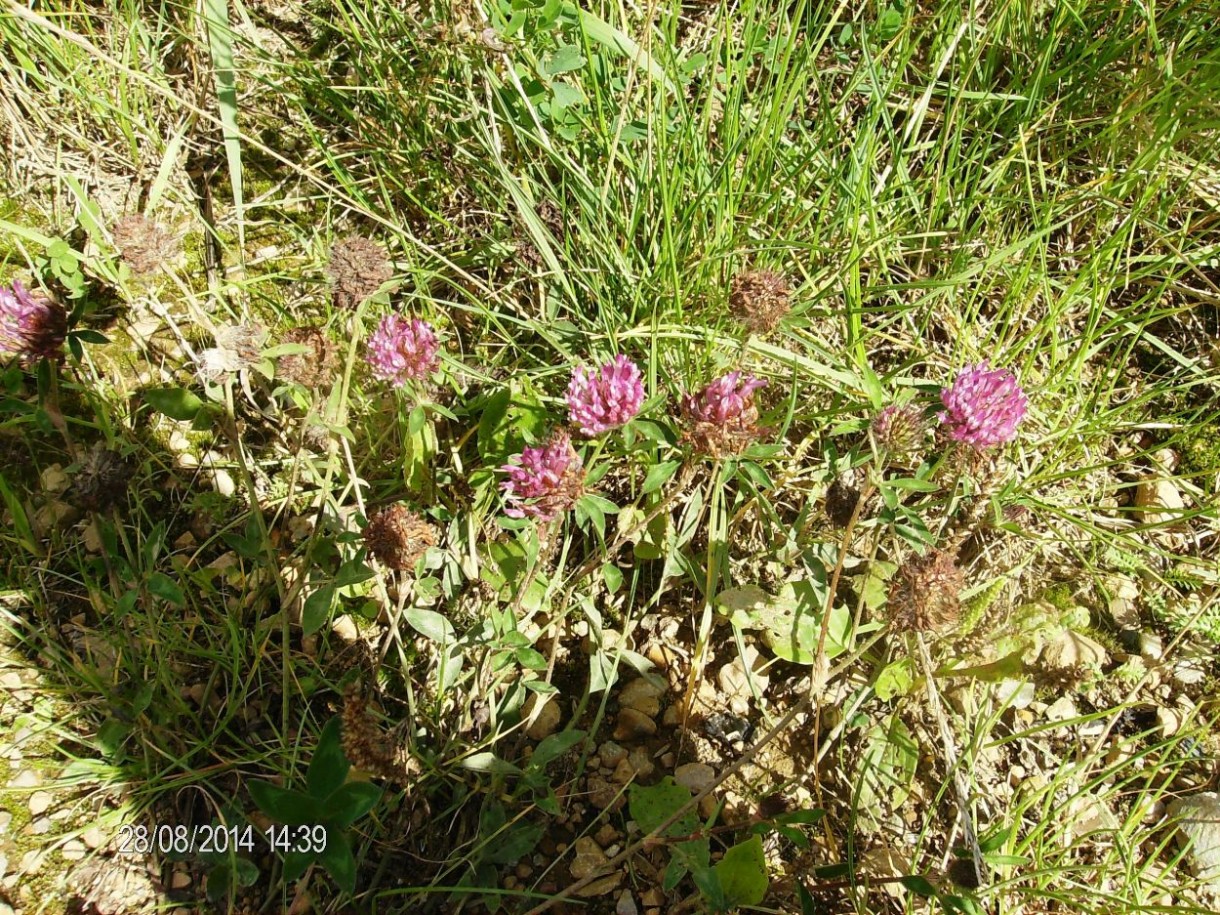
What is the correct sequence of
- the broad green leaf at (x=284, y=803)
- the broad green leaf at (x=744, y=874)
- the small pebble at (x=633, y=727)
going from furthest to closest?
the small pebble at (x=633, y=727) < the broad green leaf at (x=744, y=874) < the broad green leaf at (x=284, y=803)

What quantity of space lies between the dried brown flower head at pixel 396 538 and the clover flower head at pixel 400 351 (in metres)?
0.24

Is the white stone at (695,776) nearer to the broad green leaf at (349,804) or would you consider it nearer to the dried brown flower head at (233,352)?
the broad green leaf at (349,804)

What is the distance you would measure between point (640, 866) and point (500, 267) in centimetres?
141

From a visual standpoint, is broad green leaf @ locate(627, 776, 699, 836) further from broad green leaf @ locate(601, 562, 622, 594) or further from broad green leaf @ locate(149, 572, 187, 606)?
broad green leaf @ locate(149, 572, 187, 606)

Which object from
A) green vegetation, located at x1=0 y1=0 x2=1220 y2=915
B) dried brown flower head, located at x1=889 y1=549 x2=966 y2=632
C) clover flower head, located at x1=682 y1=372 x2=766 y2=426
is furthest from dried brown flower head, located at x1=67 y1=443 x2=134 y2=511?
dried brown flower head, located at x1=889 y1=549 x2=966 y2=632

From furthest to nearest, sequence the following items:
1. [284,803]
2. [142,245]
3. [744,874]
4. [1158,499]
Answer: [1158,499] < [142,245] < [744,874] < [284,803]

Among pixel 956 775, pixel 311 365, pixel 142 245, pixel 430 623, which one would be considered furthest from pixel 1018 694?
pixel 142 245

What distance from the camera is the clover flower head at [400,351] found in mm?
1595

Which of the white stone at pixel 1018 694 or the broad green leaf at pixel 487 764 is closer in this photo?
the broad green leaf at pixel 487 764

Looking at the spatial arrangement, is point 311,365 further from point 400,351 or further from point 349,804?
point 349,804

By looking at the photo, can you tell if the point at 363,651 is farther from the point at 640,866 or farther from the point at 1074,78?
the point at 1074,78

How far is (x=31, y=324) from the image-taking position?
164 cm
